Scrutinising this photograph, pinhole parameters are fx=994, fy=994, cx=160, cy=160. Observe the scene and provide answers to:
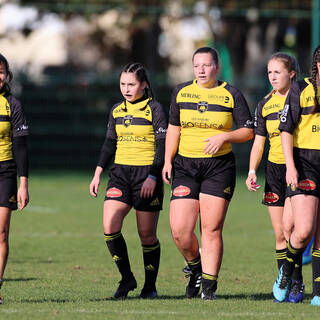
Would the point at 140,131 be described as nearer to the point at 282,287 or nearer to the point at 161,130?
the point at 161,130

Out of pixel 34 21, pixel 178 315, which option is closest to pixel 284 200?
pixel 178 315

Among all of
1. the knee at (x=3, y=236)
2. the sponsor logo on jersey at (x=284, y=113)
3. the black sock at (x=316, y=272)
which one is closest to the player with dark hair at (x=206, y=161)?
the sponsor logo on jersey at (x=284, y=113)

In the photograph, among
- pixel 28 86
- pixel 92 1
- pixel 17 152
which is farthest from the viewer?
pixel 92 1

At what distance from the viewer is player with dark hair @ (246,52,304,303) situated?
898cm

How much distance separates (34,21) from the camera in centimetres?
3575

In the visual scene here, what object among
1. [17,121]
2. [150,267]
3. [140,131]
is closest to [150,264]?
[150,267]

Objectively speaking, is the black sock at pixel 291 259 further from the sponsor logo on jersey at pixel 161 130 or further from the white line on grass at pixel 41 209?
the white line on grass at pixel 41 209

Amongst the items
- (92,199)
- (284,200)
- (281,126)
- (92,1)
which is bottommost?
(92,199)

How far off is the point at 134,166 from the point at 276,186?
134 centimetres

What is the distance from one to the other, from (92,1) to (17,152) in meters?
25.5

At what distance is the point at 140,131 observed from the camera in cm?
889

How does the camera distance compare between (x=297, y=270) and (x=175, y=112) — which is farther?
(x=175, y=112)

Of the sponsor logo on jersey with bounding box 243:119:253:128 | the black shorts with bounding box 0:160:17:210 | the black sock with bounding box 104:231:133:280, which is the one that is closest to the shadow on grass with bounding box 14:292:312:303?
the black sock with bounding box 104:231:133:280

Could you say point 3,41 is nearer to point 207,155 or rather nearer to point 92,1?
point 92,1
